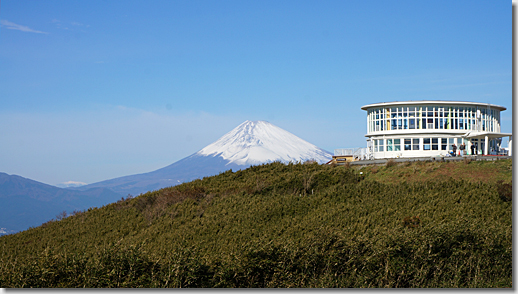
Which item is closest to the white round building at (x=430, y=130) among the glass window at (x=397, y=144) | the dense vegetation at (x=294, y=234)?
the glass window at (x=397, y=144)

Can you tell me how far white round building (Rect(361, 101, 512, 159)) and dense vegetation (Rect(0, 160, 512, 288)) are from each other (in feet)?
40.5

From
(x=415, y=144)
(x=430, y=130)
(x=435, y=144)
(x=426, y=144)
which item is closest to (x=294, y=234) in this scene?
(x=415, y=144)

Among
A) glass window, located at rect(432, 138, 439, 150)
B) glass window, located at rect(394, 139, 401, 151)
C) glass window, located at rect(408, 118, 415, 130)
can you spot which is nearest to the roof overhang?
glass window, located at rect(432, 138, 439, 150)

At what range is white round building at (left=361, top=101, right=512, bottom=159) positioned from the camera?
3875 centimetres

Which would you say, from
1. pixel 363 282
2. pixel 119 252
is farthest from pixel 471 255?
pixel 119 252

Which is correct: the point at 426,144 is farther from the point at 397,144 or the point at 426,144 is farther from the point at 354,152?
the point at 354,152

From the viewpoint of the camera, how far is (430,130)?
39000mm

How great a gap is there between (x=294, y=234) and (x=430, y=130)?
26521 mm

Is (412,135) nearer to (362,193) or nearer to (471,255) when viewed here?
(362,193)

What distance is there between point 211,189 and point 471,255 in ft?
60.6

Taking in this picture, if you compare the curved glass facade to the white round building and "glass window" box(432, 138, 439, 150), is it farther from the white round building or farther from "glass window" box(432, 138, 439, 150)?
"glass window" box(432, 138, 439, 150)

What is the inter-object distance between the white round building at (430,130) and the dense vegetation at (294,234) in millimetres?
12330

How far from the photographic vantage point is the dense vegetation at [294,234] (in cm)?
732

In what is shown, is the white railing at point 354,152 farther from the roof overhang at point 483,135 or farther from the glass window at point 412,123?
the roof overhang at point 483,135
